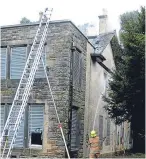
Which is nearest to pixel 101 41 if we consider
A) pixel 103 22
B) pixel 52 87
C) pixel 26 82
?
pixel 103 22

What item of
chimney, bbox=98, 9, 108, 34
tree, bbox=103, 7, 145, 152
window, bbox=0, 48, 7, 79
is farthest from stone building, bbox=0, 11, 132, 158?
chimney, bbox=98, 9, 108, 34

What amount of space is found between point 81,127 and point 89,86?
272 centimetres

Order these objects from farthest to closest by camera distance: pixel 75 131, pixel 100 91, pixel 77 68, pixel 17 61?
pixel 100 91, pixel 77 68, pixel 75 131, pixel 17 61

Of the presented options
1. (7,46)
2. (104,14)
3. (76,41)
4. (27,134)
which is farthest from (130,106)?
(104,14)

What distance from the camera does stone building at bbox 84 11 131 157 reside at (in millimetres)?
19203

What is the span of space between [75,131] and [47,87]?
8.49ft

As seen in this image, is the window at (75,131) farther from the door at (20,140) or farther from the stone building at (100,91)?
the door at (20,140)

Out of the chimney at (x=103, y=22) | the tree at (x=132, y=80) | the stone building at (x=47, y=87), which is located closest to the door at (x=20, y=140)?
the stone building at (x=47, y=87)

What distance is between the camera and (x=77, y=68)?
17219 millimetres

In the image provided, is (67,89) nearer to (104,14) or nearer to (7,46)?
(7,46)

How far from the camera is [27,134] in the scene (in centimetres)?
1596

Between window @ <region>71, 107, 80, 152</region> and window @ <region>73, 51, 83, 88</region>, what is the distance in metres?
1.24

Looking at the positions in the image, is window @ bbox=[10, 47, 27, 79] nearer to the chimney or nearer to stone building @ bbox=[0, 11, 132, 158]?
stone building @ bbox=[0, 11, 132, 158]

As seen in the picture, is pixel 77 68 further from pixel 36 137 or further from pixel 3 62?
pixel 36 137
